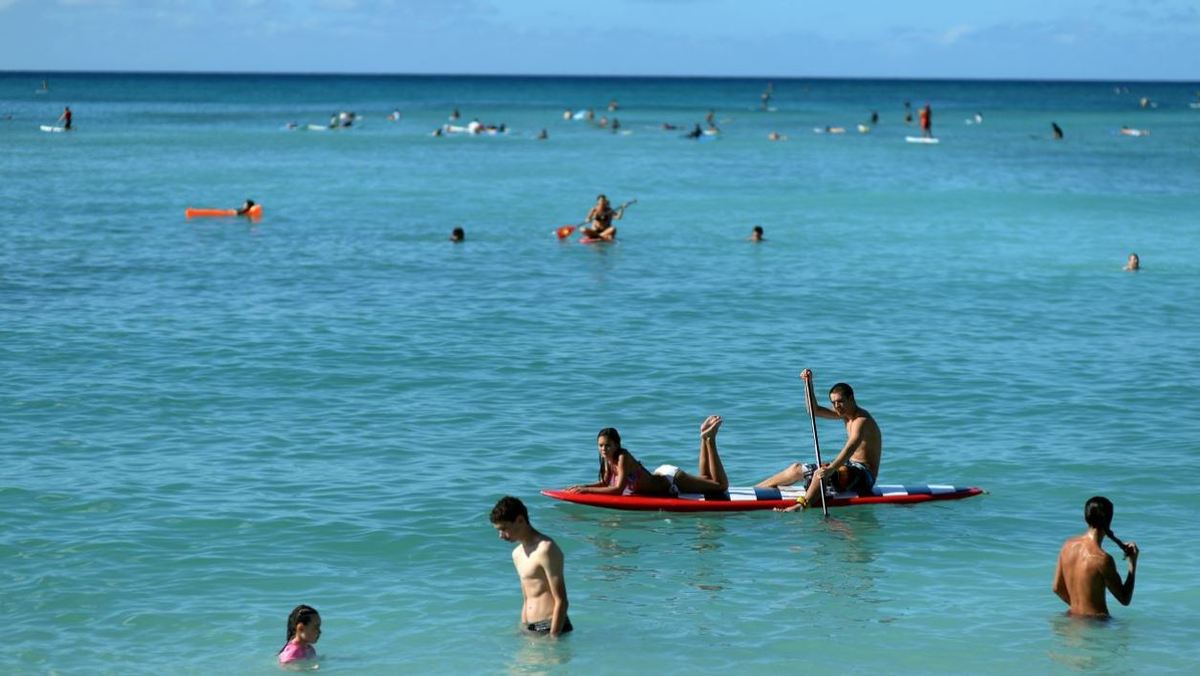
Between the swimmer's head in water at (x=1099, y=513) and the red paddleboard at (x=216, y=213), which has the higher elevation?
the red paddleboard at (x=216, y=213)

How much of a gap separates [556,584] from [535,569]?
0.21m

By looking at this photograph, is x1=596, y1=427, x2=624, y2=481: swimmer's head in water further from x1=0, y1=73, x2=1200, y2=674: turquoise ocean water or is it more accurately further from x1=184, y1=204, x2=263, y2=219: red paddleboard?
x1=184, y1=204, x2=263, y2=219: red paddleboard

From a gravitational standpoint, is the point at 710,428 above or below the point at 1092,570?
above

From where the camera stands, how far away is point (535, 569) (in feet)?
39.4

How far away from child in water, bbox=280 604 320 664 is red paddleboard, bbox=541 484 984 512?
15.3ft

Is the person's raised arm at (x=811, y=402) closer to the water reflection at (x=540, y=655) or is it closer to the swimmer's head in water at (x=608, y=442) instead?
the swimmer's head in water at (x=608, y=442)

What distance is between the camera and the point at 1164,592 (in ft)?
46.8

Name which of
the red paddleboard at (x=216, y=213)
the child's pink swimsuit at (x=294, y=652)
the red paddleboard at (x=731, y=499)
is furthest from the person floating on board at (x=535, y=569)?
the red paddleboard at (x=216, y=213)

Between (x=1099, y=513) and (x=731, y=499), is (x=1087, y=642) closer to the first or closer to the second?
(x=1099, y=513)

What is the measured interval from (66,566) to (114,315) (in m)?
13.8

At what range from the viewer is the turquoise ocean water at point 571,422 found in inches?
528

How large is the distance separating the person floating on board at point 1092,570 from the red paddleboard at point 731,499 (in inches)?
137

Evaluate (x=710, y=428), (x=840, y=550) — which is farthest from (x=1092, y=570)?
(x=710, y=428)

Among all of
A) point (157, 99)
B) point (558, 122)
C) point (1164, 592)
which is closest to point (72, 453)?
point (1164, 592)
